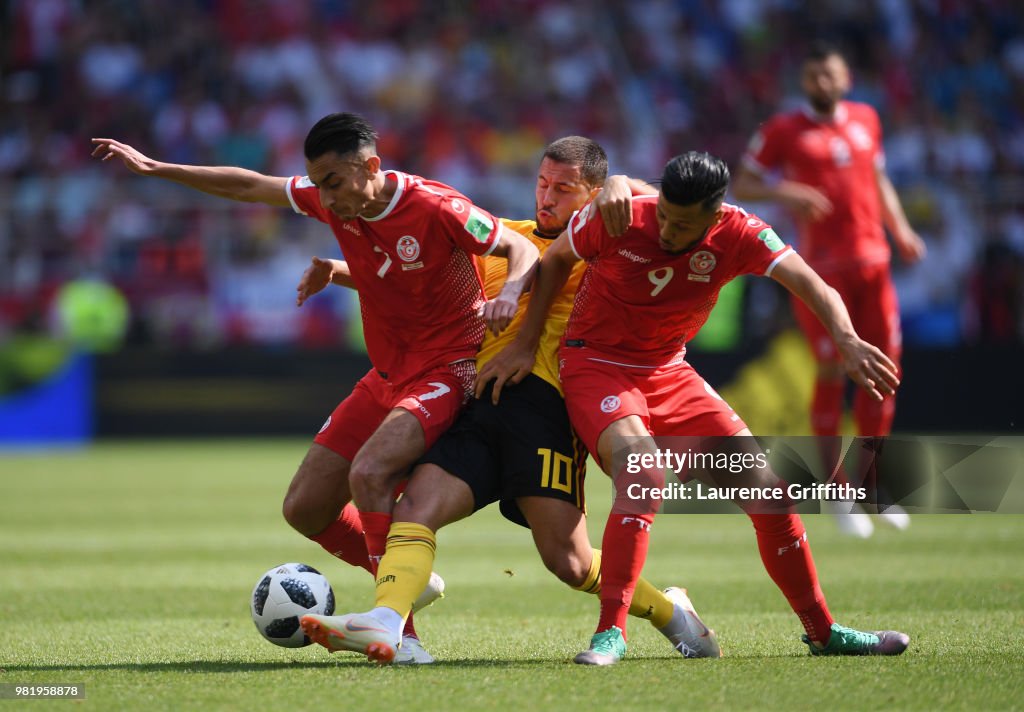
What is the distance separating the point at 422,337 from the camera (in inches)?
226

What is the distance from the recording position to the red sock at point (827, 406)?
9789 millimetres

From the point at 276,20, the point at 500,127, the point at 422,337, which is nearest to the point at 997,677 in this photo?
the point at 422,337

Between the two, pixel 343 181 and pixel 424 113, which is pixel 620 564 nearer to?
pixel 343 181

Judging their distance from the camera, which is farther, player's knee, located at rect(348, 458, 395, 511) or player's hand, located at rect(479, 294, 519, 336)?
player's knee, located at rect(348, 458, 395, 511)

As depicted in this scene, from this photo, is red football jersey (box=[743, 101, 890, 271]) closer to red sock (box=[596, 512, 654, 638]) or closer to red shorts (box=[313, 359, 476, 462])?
red shorts (box=[313, 359, 476, 462])

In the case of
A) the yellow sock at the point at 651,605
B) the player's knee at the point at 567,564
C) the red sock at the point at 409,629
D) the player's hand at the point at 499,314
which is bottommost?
the red sock at the point at 409,629

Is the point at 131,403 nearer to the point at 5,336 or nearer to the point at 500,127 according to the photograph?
the point at 5,336

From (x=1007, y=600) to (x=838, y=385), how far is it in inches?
129

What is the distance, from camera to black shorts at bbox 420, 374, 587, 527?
5.34m

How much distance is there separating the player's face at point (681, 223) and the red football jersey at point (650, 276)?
0.24ft

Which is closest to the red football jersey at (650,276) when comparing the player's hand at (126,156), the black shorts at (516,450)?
the black shorts at (516,450)

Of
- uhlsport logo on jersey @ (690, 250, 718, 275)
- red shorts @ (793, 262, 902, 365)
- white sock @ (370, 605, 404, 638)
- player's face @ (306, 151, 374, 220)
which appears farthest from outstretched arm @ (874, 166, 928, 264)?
white sock @ (370, 605, 404, 638)

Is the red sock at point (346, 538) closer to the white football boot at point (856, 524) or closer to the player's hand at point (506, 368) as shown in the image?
the player's hand at point (506, 368)

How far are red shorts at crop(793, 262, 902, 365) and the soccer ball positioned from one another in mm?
5205
